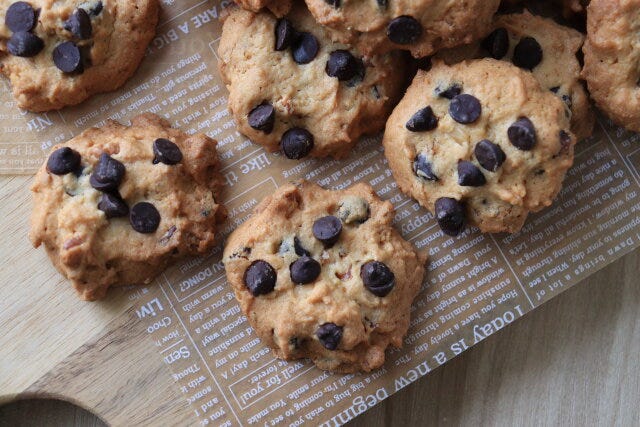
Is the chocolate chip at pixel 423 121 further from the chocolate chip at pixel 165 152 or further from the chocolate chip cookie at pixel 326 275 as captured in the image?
the chocolate chip at pixel 165 152

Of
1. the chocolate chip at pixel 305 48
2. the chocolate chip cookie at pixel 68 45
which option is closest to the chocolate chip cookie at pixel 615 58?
the chocolate chip at pixel 305 48

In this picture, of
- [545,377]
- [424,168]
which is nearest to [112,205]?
[424,168]

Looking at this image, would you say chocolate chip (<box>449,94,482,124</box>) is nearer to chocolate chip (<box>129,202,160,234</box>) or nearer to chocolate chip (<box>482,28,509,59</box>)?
chocolate chip (<box>482,28,509,59</box>)

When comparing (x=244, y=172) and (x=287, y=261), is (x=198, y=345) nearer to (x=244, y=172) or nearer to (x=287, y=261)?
(x=287, y=261)

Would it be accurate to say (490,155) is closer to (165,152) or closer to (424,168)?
(424,168)

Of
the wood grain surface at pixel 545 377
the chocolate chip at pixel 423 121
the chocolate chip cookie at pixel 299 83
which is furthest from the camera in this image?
the wood grain surface at pixel 545 377

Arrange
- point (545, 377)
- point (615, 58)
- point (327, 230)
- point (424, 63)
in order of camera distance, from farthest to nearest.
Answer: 1. point (545, 377)
2. point (424, 63)
3. point (327, 230)
4. point (615, 58)

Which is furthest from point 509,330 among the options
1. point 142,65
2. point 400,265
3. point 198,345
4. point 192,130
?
point 142,65
